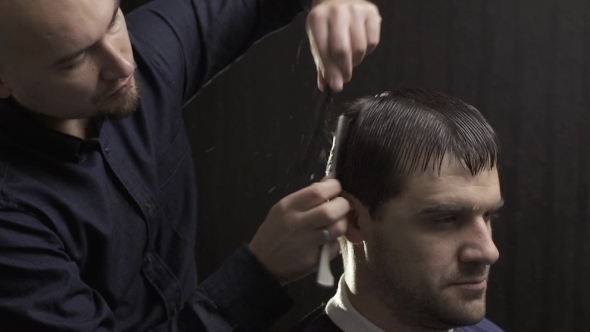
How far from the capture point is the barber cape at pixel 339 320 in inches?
58.4

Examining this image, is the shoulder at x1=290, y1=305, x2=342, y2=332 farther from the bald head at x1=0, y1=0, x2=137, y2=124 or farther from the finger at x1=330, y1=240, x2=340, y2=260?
the bald head at x1=0, y1=0, x2=137, y2=124

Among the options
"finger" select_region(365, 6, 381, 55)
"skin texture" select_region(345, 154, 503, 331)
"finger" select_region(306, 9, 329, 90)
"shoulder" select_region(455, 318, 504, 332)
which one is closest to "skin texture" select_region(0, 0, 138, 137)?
"finger" select_region(306, 9, 329, 90)

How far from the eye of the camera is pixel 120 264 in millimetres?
1479

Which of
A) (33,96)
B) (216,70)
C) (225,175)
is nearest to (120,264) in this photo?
(33,96)

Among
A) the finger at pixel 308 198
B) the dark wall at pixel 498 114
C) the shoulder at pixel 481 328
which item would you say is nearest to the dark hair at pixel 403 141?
the finger at pixel 308 198

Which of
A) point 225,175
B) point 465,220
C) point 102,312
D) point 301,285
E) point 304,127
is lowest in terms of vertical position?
point 301,285

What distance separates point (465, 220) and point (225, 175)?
47.2 inches

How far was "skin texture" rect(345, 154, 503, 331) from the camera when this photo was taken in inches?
54.5

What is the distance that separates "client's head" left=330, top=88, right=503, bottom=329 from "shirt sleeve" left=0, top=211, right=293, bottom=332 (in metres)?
0.25

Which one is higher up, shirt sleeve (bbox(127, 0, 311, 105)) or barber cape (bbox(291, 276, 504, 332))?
shirt sleeve (bbox(127, 0, 311, 105))

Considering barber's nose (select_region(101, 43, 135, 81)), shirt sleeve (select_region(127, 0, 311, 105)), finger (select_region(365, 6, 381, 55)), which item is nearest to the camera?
barber's nose (select_region(101, 43, 135, 81))

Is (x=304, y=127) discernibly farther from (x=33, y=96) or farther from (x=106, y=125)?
(x=33, y=96)

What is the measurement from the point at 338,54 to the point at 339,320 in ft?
1.80

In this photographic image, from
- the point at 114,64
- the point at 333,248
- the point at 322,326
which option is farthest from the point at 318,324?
the point at 114,64
